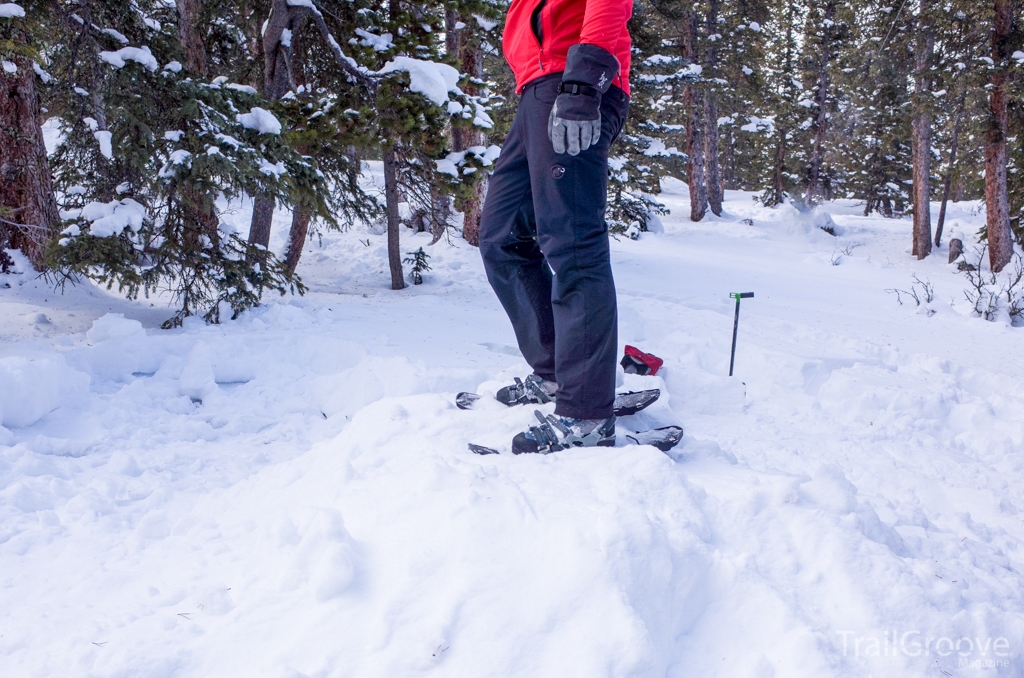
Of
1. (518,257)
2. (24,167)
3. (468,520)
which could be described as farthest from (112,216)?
(468,520)

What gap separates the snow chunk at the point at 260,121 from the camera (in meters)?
4.69

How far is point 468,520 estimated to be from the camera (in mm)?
1631

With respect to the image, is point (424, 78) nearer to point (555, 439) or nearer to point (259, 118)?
point (259, 118)

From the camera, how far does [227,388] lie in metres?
3.44

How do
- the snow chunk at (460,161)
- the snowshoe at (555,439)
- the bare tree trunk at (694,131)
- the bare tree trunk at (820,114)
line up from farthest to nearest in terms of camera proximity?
the bare tree trunk at (820,114) → the bare tree trunk at (694,131) → the snow chunk at (460,161) → the snowshoe at (555,439)

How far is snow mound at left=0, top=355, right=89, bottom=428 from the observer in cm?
265

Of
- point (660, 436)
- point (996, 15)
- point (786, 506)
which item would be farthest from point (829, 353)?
point (996, 15)

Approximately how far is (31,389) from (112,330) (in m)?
1.12

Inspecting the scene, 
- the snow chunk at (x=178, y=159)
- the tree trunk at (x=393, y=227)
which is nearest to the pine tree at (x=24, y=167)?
the snow chunk at (x=178, y=159)

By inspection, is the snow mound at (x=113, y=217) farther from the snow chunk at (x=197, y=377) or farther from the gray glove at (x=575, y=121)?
the gray glove at (x=575, y=121)

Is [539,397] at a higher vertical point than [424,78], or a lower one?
lower

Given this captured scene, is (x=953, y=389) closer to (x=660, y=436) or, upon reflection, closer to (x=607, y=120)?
(x=660, y=436)

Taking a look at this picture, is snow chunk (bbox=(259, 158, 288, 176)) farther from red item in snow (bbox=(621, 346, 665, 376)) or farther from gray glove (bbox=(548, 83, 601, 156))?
gray glove (bbox=(548, 83, 601, 156))

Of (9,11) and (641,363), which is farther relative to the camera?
(9,11)
